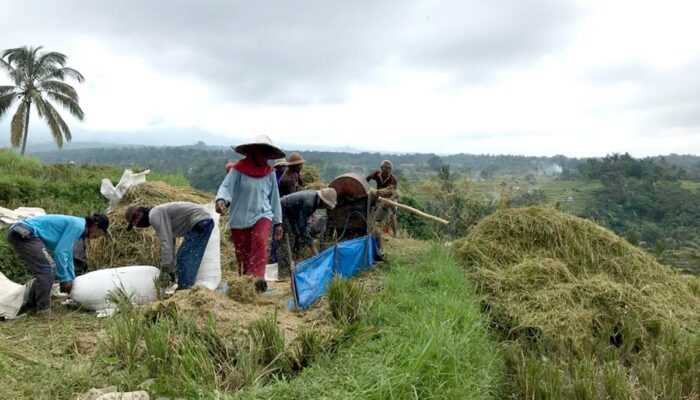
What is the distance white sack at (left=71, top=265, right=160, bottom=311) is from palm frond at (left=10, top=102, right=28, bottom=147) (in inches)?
772

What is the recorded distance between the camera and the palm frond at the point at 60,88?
2242 cm

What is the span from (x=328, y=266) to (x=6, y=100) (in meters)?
23.3

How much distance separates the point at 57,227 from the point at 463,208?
520 inches

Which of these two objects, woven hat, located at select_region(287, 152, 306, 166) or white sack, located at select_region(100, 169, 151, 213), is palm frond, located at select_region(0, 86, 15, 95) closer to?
white sack, located at select_region(100, 169, 151, 213)

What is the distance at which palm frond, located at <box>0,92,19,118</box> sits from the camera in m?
21.2

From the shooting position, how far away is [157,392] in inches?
94.5

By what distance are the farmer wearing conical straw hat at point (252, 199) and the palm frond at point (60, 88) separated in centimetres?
2235

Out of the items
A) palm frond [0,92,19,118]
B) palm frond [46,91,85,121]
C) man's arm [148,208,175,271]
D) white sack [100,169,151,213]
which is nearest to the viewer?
man's arm [148,208,175,271]

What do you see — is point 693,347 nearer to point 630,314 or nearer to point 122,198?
point 630,314

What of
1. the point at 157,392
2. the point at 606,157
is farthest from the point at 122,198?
the point at 606,157

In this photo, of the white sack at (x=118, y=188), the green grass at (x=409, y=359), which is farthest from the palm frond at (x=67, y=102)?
the green grass at (x=409, y=359)

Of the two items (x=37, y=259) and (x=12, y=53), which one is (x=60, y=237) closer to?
(x=37, y=259)

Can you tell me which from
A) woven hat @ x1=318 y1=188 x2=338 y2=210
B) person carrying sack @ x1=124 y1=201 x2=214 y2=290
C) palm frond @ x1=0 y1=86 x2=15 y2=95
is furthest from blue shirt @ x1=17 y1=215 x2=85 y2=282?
palm frond @ x1=0 y1=86 x2=15 y2=95

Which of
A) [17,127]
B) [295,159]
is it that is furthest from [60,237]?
[17,127]
